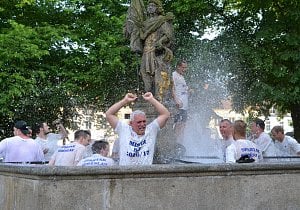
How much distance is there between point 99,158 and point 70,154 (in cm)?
125

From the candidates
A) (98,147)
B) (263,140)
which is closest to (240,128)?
(98,147)

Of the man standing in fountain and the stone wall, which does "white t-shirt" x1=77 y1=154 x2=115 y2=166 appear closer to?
the stone wall

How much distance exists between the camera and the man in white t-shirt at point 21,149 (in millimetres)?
9336

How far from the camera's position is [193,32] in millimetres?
24703

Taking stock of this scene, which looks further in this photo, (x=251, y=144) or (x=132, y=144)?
(x=251, y=144)

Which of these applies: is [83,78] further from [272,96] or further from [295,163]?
[295,163]

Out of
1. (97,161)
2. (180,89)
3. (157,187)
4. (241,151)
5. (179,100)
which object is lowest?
(157,187)

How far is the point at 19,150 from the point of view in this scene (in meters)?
9.35

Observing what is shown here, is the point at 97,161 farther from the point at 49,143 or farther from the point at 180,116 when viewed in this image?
the point at 180,116

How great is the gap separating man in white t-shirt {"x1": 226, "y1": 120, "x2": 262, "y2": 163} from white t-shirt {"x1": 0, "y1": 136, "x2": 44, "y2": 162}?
Answer: 3.37m

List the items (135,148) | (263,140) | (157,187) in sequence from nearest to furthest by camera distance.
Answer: (157,187) < (135,148) < (263,140)

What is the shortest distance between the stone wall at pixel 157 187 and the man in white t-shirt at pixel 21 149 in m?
2.40

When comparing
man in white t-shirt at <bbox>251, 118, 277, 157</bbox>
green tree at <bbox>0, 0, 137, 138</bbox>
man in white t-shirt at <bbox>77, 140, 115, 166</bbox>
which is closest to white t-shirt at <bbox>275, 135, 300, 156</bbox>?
man in white t-shirt at <bbox>251, 118, 277, 157</bbox>

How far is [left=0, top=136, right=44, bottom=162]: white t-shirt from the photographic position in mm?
9336
